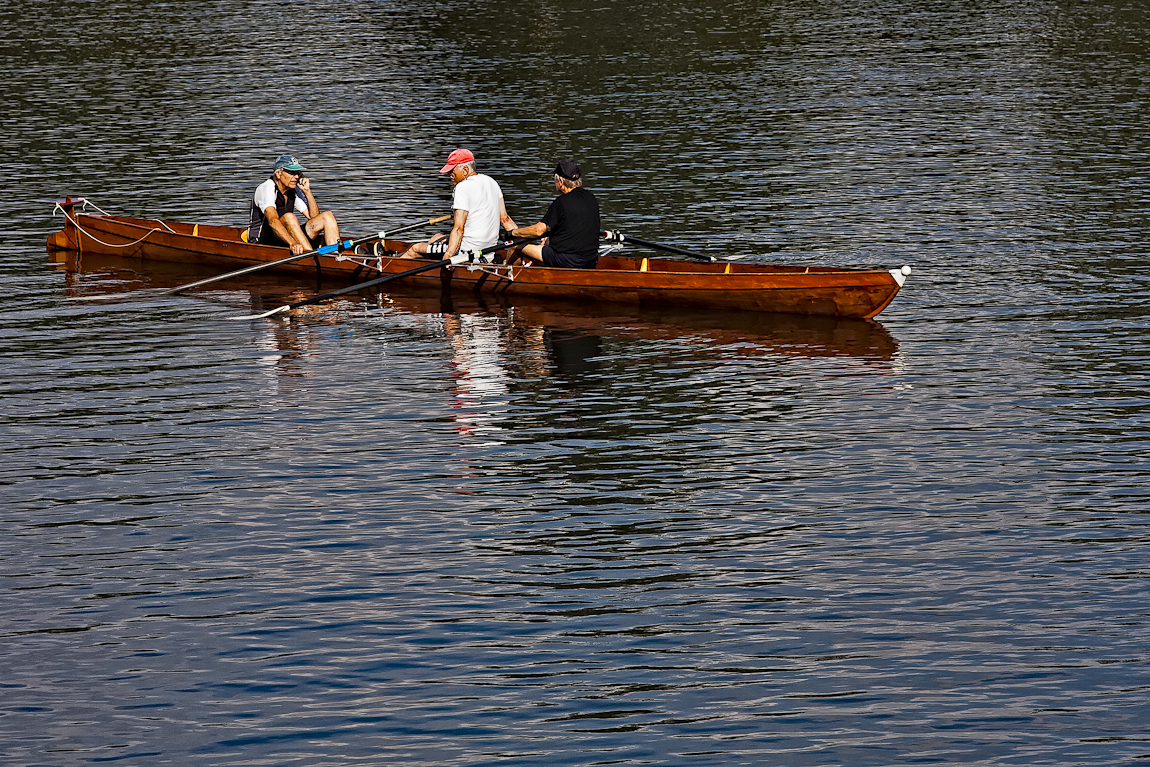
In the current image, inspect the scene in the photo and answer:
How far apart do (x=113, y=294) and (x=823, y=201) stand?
47.4 ft

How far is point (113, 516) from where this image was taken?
15.3 m

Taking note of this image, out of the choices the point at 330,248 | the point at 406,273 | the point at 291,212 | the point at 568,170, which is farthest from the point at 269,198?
the point at 568,170

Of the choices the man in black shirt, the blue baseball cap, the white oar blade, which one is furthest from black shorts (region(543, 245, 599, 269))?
the blue baseball cap

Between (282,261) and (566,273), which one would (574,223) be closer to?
(566,273)

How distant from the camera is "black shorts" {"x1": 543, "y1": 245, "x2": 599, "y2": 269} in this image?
2475 centimetres

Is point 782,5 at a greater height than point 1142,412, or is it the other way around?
point 782,5

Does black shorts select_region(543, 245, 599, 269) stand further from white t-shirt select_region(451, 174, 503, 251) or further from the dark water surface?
white t-shirt select_region(451, 174, 503, 251)

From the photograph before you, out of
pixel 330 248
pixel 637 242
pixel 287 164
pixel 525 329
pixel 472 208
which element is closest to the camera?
pixel 525 329

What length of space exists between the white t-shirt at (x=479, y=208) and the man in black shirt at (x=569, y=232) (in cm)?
43

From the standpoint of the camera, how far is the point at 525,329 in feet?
76.9

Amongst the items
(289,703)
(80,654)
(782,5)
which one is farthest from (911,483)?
(782,5)

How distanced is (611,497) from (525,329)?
8240 millimetres

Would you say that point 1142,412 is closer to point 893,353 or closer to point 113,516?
point 893,353

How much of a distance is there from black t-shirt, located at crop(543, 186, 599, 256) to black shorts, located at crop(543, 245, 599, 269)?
6 centimetres
